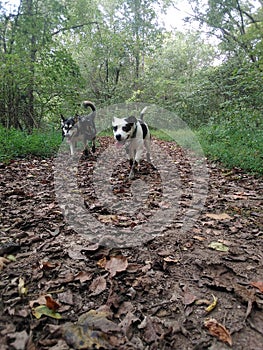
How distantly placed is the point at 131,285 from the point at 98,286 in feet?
0.71

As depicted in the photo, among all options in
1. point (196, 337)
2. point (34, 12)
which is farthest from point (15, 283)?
point (34, 12)

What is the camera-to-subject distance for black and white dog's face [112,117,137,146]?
4.86 m

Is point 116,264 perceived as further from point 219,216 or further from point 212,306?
point 219,216

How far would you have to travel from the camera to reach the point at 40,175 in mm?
5102

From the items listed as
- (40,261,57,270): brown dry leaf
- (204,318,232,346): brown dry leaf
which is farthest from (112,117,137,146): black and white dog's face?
(204,318,232,346): brown dry leaf

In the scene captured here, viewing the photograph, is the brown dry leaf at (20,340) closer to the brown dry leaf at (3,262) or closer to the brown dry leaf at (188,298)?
the brown dry leaf at (3,262)

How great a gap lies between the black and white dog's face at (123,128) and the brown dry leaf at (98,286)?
133 inches

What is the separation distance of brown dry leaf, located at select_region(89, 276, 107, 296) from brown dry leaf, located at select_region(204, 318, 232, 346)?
655mm

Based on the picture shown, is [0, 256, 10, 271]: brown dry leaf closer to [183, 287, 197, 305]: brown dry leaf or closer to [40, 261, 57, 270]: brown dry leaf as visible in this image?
[40, 261, 57, 270]: brown dry leaf

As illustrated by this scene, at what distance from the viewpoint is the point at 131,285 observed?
5.72ft

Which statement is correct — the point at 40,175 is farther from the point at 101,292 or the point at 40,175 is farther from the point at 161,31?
the point at 161,31

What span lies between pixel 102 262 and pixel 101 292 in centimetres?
35

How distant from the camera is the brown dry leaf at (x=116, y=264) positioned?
1.89 meters

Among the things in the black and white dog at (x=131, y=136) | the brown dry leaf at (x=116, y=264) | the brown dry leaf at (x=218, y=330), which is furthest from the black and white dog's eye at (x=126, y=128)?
the brown dry leaf at (x=218, y=330)
